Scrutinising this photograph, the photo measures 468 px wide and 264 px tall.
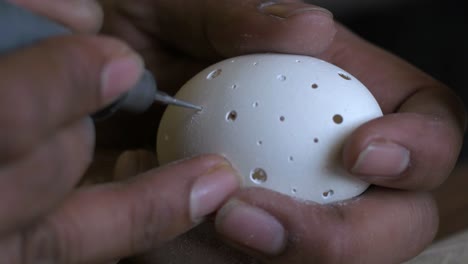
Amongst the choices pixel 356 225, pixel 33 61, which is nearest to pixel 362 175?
pixel 356 225

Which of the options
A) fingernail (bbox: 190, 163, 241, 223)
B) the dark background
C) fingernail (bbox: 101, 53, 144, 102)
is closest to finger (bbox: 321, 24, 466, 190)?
fingernail (bbox: 190, 163, 241, 223)

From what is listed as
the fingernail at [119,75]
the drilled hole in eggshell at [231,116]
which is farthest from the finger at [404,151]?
the fingernail at [119,75]

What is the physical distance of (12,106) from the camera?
359 millimetres

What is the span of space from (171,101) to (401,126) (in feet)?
0.72

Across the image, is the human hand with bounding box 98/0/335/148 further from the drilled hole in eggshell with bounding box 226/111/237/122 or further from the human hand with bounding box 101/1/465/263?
the drilled hole in eggshell with bounding box 226/111/237/122

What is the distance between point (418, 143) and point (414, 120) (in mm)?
24

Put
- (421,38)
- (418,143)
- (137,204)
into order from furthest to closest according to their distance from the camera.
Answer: (421,38) → (418,143) → (137,204)

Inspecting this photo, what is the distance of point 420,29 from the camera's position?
1.83 metres

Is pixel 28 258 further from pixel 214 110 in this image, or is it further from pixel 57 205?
pixel 214 110

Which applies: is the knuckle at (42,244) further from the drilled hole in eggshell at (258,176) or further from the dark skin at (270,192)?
the drilled hole in eggshell at (258,176)

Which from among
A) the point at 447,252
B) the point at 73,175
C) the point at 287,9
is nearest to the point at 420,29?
the point at 447,252

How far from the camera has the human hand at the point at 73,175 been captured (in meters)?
0.37

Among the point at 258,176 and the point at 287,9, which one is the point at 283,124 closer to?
the point at 258,176

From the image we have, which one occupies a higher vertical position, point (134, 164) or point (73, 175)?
point (73, 175)
